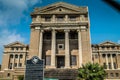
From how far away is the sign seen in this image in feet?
71.0

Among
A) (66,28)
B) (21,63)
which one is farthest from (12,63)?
(66,28)

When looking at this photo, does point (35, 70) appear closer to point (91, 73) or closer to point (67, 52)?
point (91, 73)

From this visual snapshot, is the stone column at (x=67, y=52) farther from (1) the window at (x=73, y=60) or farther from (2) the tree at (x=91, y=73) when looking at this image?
(2) the tree at (x=91, y=73)

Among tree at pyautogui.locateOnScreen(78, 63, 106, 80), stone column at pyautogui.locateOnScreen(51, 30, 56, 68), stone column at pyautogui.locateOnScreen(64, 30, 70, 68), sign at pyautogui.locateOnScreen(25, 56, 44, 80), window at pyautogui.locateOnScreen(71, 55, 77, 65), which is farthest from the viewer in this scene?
window at pyautogui.locateOnScreen(71, 55, 77, 65)

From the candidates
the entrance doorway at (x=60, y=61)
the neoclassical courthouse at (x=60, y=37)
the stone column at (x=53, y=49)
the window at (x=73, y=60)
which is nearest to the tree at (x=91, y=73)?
the neoclassical courthouse at (x=60, y=37)

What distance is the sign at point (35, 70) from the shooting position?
71.0 feet

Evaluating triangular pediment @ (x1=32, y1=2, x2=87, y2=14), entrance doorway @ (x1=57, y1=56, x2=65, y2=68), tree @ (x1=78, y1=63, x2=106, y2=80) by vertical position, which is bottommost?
tree @ (x1=78, y1=63, x2=106, y2=80)

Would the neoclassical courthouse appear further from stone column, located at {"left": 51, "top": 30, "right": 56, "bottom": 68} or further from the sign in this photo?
the sign

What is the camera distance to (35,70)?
2191 cm

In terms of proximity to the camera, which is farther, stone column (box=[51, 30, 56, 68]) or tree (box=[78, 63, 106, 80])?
stone column (box=[51, 30, 56, 68])

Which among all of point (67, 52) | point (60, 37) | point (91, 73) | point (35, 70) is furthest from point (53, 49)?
point (35, 70)

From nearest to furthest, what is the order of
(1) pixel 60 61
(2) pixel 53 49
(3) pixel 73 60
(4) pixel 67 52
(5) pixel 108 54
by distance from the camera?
(4) pixel 67 52
(2) pixel 53 49
(3) pixel 73 60
(1) pixel 60 61
(5) pixel 108 54

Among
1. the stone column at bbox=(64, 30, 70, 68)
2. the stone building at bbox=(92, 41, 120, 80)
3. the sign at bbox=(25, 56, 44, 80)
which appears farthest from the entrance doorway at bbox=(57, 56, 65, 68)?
the sign at bbox=(25, 56, 44, 80)

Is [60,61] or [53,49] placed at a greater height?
[53,49]
